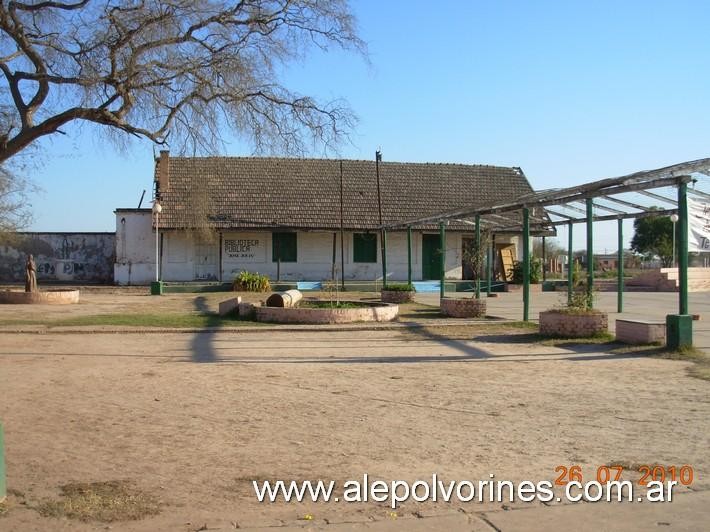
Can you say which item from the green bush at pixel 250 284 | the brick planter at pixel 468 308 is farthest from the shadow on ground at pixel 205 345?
the green bush at pixel 250 284

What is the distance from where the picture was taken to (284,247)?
31.9 metres

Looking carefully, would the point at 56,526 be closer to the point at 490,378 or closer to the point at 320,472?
the point at 320,472

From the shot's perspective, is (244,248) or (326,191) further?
(326,191)

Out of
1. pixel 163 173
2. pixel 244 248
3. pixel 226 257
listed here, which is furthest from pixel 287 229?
pixel 163 173

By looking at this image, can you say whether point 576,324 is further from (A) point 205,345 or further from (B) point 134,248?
(B) point 134,248

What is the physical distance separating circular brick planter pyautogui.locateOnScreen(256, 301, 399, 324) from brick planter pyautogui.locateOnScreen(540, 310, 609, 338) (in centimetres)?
409

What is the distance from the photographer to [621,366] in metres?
10.2

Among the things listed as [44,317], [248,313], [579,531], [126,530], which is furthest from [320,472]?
[44,317]

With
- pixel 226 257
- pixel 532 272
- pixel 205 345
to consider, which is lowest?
pixel 205 345

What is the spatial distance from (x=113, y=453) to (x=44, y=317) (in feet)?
40.1

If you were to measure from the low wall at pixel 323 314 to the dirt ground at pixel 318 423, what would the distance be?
4.02m

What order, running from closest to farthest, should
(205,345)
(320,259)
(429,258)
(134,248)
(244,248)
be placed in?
(205,345) < (134,248) < (244,248) < (320,259) < (429,258)

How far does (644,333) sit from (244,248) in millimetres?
22004

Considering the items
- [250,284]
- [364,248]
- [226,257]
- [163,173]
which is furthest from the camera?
[364,248]
